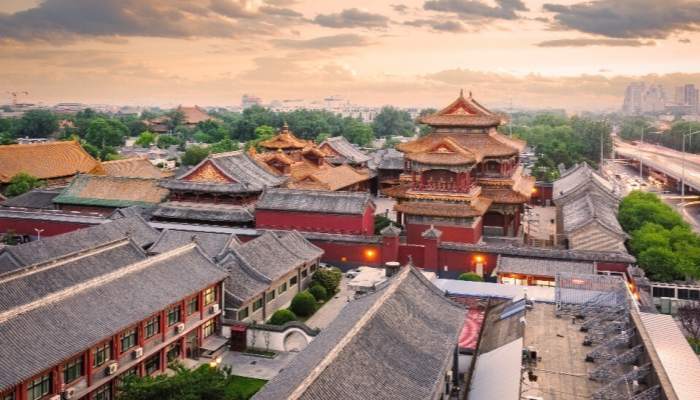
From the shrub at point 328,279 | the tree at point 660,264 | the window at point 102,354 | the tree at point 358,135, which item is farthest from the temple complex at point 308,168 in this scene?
the tree at point 358,135

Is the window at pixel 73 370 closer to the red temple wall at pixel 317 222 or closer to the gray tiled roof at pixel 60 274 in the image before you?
the gray tiled roof at pixel 60 274

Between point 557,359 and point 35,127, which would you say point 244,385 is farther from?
point 35,127

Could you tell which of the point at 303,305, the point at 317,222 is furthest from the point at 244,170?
the point at 303,305

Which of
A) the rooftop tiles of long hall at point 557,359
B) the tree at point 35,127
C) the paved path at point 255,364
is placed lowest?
the paved path at point 255,364

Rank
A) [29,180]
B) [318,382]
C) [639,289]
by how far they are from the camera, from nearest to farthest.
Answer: [318,382] < [639,289] < [29,180]

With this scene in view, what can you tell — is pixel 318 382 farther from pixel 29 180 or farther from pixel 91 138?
pixel 91 138

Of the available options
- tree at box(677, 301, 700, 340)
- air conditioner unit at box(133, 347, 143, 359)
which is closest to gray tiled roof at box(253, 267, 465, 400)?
air conditioner unit at box(133, 347, 143, 359)

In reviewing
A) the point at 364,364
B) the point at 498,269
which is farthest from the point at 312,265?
the point at 364,364
